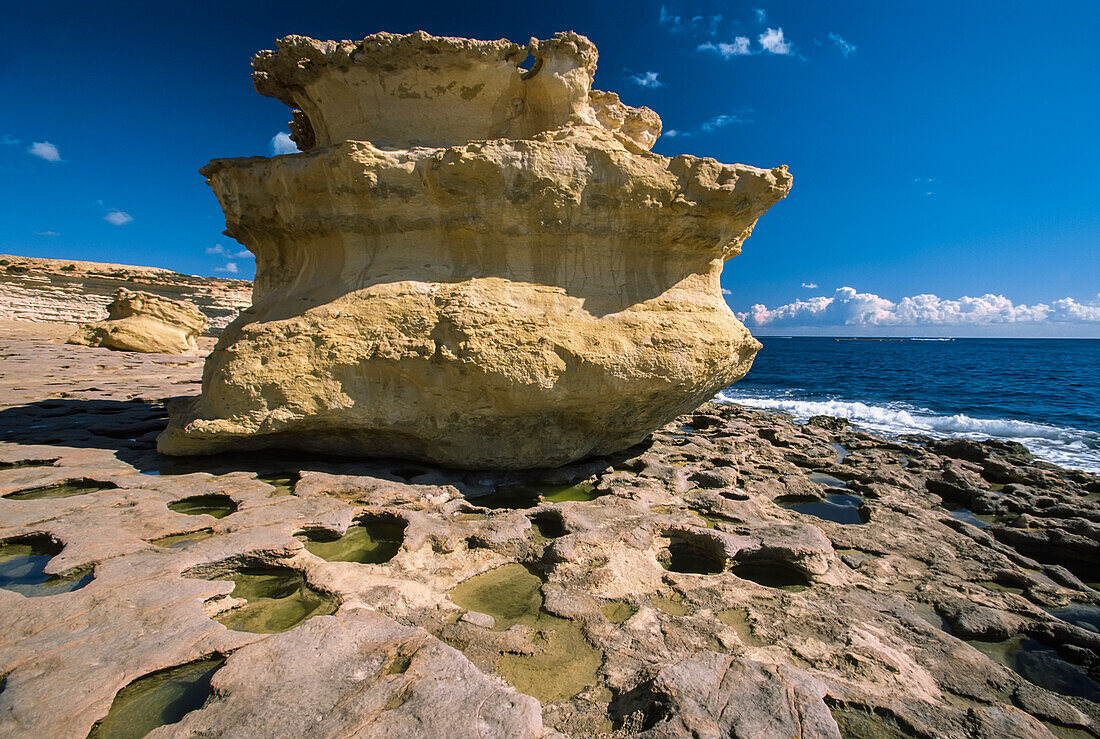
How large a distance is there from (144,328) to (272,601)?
1755 centimetres

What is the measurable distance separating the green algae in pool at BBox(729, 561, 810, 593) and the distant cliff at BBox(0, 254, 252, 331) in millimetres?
32208

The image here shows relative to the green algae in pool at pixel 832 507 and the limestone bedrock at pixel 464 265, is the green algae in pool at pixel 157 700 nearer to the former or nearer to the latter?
the limestone bedrock at pixel 464 265

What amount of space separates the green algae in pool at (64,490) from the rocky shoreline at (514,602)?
2 centimetres

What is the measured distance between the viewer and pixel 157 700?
2.01 meters

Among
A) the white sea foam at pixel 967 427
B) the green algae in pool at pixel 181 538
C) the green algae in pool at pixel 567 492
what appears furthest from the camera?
the white sea foam at pixel 967 427

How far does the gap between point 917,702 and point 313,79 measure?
7.41 metres

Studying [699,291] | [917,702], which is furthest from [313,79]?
[917,702]

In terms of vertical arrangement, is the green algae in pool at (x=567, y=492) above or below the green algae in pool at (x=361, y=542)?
below

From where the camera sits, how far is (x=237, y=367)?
4523mm

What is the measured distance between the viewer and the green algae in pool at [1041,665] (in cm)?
281

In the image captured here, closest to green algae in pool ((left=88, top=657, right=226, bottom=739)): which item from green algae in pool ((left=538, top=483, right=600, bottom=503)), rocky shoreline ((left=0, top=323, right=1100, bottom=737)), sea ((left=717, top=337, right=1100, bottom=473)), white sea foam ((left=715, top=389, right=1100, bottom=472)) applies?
rocky shoreline ((left=0, top=323, right=1100, bottom=737))

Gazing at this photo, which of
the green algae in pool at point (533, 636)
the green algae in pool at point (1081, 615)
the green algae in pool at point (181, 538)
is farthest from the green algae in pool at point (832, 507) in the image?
the green algae in pool at point (181, 538)

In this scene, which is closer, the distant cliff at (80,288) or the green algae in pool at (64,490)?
the green algae in pool at (64,490)

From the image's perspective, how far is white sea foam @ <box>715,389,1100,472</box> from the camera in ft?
34.1
